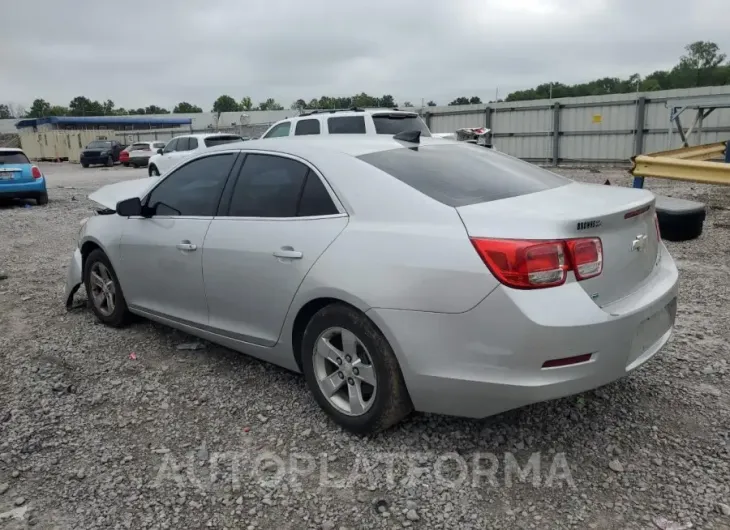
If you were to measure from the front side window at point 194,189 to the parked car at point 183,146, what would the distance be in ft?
48.3

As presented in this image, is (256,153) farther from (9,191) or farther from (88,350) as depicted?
(9,191)

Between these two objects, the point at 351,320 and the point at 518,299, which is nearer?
the point at 518,299

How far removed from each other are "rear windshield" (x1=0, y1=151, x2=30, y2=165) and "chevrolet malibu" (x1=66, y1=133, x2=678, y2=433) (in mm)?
12206

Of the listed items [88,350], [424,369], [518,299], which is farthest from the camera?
[88,350]

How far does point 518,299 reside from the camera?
8.23ft

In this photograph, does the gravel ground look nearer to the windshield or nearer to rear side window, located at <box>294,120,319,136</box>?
rear side window, located at <box>294,120,319,136</box>

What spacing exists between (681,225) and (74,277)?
6.81 meters

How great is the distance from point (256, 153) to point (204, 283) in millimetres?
900

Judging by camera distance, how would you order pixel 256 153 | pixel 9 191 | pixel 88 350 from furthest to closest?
pixel 9 191
pixel 88 350
pixel 256 153

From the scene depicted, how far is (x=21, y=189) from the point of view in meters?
13.9

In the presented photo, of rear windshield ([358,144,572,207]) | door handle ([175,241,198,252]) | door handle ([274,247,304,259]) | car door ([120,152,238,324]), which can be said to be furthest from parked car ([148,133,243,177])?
door handle ([274,247,304,259])

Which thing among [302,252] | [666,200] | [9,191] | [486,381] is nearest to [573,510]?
[486,381]

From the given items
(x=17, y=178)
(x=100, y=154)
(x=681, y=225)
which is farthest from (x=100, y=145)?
(x=681, y=225)

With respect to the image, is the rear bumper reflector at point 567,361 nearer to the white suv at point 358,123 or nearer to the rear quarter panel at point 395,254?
the rear quarter panel at point 395,254
